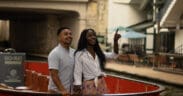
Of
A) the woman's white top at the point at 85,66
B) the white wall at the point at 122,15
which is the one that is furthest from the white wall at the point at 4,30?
the woman's white top at the point at 85,66

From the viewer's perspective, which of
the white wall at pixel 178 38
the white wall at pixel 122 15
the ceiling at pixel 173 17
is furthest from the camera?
the white wall at pixel 122 15

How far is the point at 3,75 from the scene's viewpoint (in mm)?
10961

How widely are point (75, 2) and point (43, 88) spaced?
34.7m

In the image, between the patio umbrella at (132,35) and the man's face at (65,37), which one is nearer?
the man's face at (65,37)

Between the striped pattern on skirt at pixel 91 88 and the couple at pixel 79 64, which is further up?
the couple at pixel 79 64

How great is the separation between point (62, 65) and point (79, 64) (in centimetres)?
24

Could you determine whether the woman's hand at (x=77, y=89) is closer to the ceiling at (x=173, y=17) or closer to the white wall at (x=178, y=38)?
the ceiling at (x=173, y=17)

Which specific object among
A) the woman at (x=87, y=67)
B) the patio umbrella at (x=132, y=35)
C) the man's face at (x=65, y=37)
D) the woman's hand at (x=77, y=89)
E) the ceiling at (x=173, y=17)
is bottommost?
the woman's hand at (x=77, y=89)

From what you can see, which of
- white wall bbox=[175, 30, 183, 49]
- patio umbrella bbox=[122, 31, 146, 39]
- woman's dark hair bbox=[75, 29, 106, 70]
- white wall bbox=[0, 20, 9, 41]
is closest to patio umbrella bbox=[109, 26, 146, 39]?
patio umbrella bbox=[122, 31, 146, 39]

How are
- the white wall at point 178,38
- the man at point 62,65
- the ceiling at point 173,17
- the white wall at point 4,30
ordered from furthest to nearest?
1. the white wall at point 4,30
2. the white wall at point 178,38
3. the ceiling at point 173,17
4. the man at point 62,65

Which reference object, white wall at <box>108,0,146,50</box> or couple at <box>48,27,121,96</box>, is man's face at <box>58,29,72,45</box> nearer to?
couple at <box>48,27,121,96</box>

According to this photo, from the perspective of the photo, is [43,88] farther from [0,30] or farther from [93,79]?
[0,30]

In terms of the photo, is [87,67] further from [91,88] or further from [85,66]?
[91,88]

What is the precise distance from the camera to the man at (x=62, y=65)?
737 cm
